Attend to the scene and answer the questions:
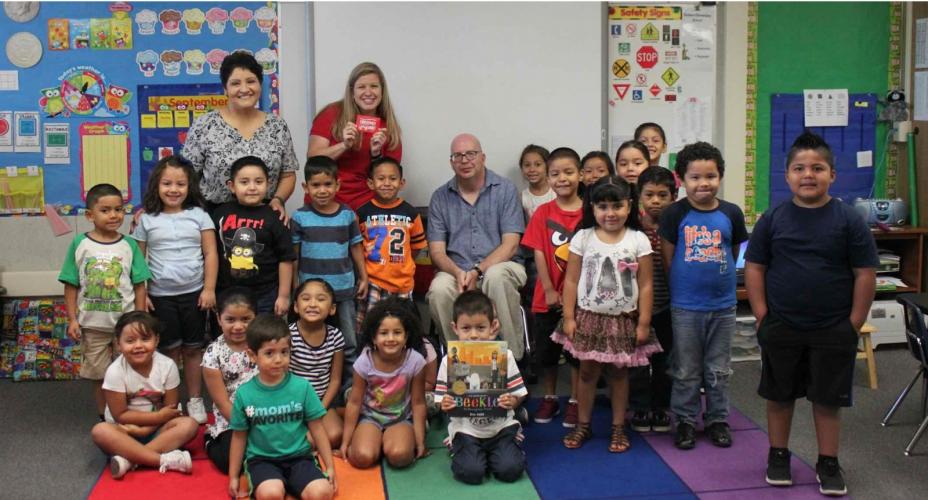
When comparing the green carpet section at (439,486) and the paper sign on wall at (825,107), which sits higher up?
the paper sign on wall at (825,107)

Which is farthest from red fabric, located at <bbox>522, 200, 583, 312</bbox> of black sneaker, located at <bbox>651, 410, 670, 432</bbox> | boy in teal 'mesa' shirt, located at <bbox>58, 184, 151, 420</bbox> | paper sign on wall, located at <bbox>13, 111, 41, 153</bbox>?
paper sign on wall, located at <bbox>13, 111, 41, 153</bbox>

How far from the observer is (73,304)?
12.4 feet

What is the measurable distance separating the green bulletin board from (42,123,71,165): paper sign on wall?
3.93 m

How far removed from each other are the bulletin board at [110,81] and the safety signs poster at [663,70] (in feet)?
6.33

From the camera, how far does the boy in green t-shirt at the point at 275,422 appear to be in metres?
3.15

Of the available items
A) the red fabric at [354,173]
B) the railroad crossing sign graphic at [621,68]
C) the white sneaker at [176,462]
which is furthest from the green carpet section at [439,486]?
the railroad crossing sign graphic at [621,68]

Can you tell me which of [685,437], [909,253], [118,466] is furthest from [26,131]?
[909,253]

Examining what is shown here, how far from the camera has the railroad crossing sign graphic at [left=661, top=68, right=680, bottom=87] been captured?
17.2ft

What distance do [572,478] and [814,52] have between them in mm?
3366

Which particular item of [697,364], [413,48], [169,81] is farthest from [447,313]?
[169,81]

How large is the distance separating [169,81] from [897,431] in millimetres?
3927

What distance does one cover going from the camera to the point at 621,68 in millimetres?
5191

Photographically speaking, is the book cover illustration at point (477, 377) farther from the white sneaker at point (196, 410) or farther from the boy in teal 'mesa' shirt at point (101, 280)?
the boy in teal 'mesa' shirt at point (101, 280)

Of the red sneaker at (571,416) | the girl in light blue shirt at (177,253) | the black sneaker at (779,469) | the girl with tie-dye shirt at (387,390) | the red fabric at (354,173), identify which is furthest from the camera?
the red fabric at (354,173)
